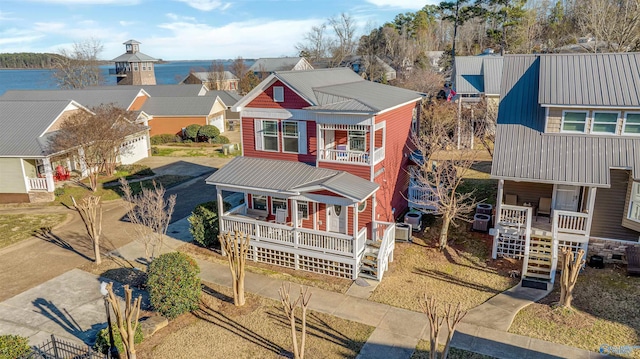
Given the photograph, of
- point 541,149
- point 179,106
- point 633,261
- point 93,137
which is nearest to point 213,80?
point 179,106

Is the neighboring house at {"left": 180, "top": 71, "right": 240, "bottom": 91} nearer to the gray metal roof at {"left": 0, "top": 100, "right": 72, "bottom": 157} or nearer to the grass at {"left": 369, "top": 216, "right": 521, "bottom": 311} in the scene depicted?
the gray metal roof at {"left": 0, "top": 100, "right": 72, "bottom": 157}

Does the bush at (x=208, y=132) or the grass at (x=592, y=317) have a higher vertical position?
the bush at (x=208, y=132)

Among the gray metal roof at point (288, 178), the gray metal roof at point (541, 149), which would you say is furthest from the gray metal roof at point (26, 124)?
the gray metal roof at point (541, 149)

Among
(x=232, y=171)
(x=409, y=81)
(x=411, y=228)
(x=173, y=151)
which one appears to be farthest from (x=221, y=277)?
(x=409, y=81)

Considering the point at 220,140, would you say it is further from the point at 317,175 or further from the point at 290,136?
the point at 317,175

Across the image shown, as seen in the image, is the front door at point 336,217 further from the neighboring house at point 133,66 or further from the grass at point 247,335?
the neighboring house at point 133,66

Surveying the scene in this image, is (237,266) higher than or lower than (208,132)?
lower

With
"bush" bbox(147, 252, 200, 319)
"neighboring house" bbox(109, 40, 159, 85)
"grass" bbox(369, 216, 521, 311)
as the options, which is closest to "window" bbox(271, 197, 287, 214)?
"grass" bbox(369, 216, 521, 311)
